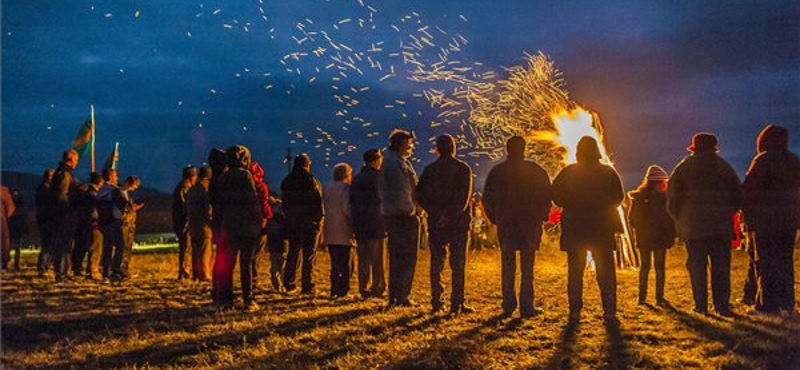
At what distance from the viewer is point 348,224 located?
10.9 m

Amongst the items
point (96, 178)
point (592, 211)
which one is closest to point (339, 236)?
point (592, 211)

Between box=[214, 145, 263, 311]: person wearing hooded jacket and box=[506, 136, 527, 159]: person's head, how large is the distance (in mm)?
3150

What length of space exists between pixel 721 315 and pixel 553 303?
2.69m

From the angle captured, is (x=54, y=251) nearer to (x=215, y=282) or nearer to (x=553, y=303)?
(x=215, y=282)

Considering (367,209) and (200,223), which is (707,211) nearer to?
(367,209)

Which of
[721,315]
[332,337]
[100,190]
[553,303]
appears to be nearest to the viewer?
[332,337]

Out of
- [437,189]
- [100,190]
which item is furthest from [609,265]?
[100,190]

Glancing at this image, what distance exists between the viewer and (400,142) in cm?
956

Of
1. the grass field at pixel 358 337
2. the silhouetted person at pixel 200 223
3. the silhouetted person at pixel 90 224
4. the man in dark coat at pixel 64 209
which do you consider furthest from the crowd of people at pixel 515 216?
the man in dark coat at pixel 64 209

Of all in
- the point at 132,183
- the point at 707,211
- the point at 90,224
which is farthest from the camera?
the point at 132,183

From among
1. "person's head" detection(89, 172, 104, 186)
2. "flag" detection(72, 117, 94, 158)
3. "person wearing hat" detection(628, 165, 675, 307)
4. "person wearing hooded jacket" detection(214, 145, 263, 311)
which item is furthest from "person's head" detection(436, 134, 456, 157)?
"flag" detection(72, 117, 94, 158)

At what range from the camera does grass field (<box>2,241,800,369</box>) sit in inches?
244

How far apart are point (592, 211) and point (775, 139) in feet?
7.72

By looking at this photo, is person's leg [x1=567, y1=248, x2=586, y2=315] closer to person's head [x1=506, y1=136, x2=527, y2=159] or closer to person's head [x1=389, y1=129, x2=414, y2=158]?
person's head [x1=506, y1=136, x2=527, y2=159]
